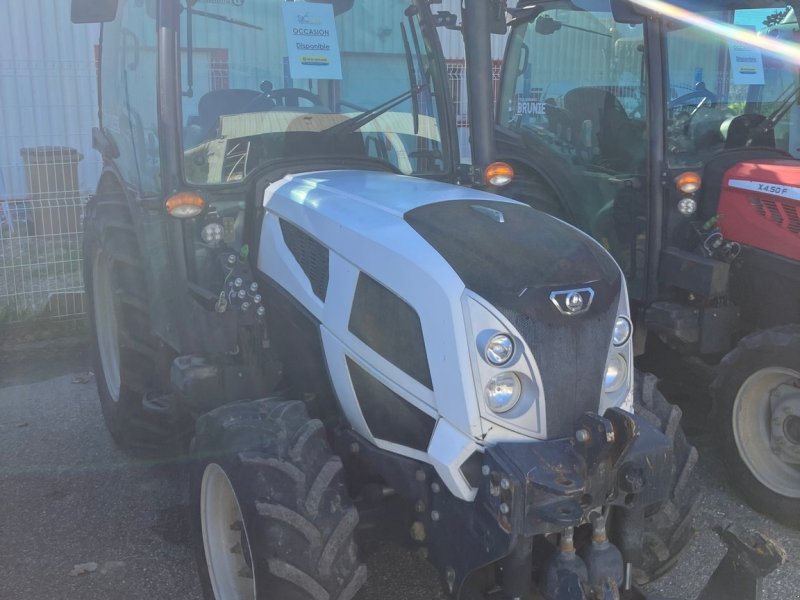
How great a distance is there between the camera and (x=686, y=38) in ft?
13.8

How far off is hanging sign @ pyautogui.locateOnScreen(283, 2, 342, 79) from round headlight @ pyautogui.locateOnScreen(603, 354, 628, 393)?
5.28 ft

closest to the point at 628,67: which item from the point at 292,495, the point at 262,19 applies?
the point at 262,19

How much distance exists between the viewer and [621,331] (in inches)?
95.3

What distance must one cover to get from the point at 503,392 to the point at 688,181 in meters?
2.38

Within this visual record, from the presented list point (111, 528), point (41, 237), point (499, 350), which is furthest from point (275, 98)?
point (41, 237)

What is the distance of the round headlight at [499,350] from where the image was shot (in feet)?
7.14

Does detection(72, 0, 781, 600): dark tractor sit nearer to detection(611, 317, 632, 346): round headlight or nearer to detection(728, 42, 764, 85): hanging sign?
detection(611, 317, 632, 346): round headlight

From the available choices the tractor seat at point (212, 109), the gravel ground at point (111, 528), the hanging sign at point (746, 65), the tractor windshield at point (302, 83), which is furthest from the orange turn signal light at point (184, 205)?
the hanging sign at point (746, 65)

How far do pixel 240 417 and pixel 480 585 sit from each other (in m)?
0.87

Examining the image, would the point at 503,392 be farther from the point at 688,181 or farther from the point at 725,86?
the point at 725,86

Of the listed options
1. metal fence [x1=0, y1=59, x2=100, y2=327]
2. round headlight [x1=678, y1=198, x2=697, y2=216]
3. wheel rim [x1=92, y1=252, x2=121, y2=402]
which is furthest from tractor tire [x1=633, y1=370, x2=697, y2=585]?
metal fence [x1=0, y1=59, x2=100, y2=327]

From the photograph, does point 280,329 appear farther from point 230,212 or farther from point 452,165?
point 452,165

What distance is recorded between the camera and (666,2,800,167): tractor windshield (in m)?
4.19

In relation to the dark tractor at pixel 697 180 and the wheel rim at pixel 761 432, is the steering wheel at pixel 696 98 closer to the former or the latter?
the dark tractor at pixel 697 180
